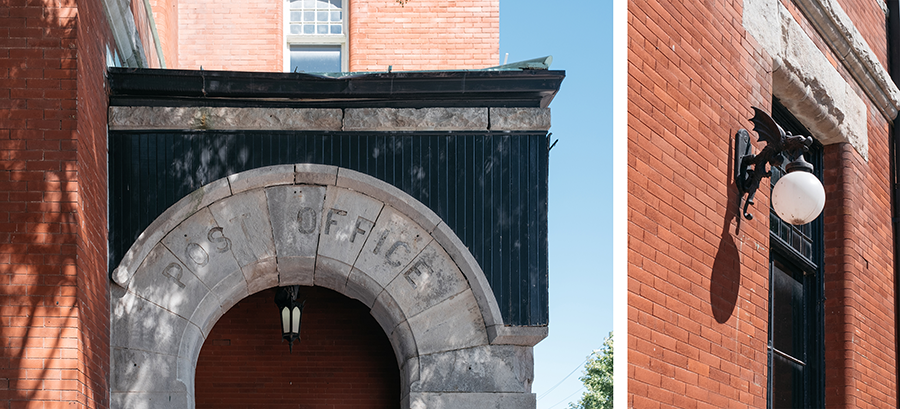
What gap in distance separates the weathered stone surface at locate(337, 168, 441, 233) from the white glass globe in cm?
268

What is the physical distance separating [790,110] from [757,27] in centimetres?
170

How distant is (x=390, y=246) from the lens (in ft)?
25.7

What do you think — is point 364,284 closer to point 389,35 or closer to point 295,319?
point 295,319

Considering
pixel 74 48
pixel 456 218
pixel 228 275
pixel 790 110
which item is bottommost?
pixel 228 275

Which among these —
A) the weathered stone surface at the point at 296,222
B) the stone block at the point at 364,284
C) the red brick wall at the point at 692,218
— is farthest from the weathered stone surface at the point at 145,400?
the red brick wall at the point at 692,218

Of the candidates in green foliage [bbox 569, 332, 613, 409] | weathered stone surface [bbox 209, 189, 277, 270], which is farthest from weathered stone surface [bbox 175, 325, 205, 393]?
green foliage [bbox 569, 332, 613, 409]

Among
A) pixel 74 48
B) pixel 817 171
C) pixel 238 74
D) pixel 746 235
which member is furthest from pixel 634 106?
pixel 817 171

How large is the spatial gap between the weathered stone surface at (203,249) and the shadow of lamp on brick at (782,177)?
410cm

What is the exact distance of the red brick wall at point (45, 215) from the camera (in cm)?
628

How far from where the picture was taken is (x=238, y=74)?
7.91 meters

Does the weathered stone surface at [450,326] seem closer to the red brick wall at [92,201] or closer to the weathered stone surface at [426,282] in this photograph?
the weathered stone surface at [426,282]

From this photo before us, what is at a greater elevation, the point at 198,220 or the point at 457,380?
the point at 198,220

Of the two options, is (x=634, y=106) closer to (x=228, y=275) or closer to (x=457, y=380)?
(x=457, y=380)

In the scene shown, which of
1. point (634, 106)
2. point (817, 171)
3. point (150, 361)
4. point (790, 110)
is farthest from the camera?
point (817, 171)
